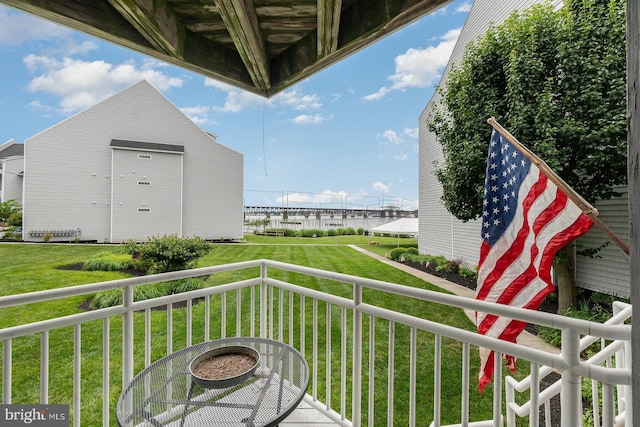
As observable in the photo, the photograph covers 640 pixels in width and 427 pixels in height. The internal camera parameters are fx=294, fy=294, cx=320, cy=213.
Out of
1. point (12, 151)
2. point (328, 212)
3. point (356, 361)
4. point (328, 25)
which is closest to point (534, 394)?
point (356, 361)

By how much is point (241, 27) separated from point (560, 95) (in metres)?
4.77

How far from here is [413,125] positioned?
11070mm

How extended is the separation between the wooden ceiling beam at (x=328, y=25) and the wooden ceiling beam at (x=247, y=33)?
0.34 meters

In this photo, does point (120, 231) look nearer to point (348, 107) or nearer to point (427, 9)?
point (348, 107)

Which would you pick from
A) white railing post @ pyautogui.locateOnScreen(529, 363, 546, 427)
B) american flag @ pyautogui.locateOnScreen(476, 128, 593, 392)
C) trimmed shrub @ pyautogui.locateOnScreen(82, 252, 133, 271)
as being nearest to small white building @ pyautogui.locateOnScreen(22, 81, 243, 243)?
trimmed shrub @ pyautogui.locateOnScreen(82, 252, 133, 271)

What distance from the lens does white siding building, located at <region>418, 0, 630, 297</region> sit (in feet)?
15.0

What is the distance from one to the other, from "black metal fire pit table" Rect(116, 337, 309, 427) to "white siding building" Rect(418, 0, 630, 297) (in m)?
5.53

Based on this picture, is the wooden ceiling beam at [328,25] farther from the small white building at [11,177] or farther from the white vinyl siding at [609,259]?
the small white building at [11,177]

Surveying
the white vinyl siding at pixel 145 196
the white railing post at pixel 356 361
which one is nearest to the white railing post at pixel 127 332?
the white railing post at pixel 356 361

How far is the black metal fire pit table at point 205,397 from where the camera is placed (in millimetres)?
1165

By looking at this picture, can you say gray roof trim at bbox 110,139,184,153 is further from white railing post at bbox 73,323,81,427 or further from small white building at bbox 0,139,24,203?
white railing post at bbox 73,323,81,427

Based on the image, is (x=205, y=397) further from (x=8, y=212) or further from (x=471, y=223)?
(x=8, y=212)

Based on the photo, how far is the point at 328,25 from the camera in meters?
1.32

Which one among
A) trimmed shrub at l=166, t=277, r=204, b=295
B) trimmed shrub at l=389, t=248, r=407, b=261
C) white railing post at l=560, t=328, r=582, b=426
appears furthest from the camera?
trimmed shrub at l=389, t=248, r=407, b=261
